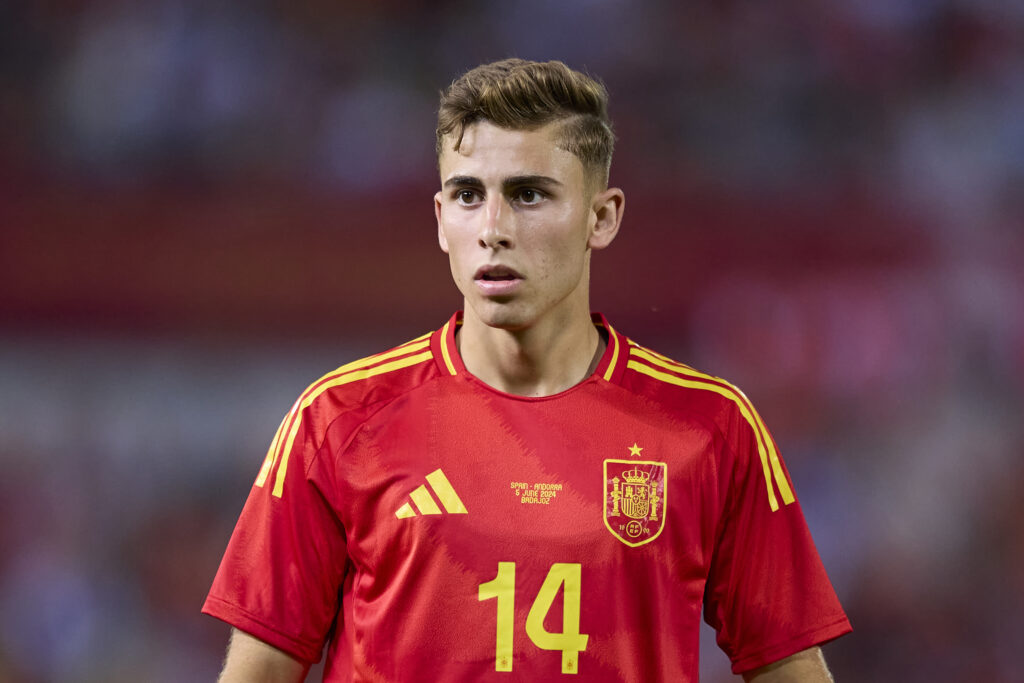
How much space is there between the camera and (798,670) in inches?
77.2

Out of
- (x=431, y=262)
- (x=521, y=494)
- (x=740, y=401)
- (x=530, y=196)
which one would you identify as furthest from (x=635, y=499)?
(x=431, y=262)

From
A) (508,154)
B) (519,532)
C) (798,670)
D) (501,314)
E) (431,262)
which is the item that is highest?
(431,262)

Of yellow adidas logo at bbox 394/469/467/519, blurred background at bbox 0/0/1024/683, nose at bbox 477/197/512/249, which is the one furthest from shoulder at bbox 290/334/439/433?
blurred background at bbox 0/0/1024/683

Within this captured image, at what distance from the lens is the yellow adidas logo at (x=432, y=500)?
6.13 feet

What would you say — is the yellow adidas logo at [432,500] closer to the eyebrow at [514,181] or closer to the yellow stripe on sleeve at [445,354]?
the yellow stripe on sleeve at [445,354]

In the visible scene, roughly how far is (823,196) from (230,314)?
1809 mm

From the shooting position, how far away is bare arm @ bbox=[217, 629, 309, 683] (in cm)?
189

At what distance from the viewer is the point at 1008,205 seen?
11.2 ft

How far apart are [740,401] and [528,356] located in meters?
0.40

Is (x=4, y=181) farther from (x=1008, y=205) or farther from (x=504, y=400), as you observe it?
(x=1008, y=205)

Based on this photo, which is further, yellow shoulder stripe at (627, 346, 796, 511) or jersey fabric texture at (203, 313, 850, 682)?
yellow shoulder stripe at (627, 346, 796, 511)

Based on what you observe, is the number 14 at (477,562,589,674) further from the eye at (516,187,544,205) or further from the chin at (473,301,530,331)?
the eye at (516,187,544,205)

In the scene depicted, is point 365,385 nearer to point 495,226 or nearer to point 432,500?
point 432,500

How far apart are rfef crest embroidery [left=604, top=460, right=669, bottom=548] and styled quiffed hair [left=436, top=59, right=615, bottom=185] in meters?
0.52
